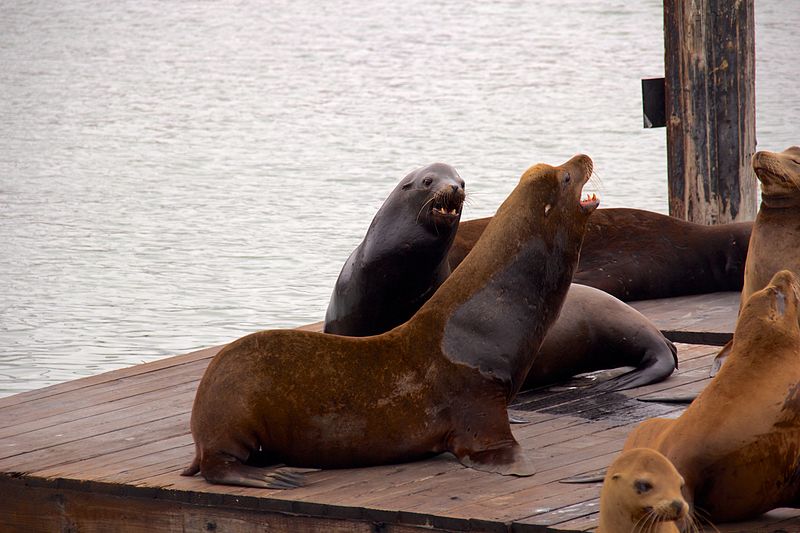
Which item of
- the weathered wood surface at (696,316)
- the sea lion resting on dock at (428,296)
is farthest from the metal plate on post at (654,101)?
the sea lion resting on dock at (428,296)

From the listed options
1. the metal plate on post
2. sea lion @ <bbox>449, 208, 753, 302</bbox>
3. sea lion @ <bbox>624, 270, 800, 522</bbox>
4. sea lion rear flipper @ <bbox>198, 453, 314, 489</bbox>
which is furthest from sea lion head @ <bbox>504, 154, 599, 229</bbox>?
the metal plate on post

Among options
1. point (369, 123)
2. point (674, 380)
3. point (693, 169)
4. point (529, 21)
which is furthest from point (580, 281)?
point (529, 21)

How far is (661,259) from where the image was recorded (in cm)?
700

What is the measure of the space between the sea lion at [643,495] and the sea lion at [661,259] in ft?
11.9

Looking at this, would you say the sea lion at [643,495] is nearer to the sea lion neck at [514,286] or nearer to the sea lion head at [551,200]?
the sea lion neck at [514,286]

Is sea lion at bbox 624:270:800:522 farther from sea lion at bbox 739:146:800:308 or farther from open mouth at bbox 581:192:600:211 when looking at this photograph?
sea lion at bbox 739:146:800:308

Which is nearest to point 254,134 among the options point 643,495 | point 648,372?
point 648,372

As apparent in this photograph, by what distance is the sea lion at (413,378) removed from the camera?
4246 mm

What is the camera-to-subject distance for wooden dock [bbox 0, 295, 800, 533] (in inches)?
153

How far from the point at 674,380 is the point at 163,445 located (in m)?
1.76

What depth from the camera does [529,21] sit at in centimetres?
3478

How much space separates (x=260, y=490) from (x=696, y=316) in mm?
2873

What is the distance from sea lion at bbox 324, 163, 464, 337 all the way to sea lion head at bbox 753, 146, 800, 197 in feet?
Result: 3.45

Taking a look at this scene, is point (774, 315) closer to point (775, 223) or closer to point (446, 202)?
point (446, 202)
